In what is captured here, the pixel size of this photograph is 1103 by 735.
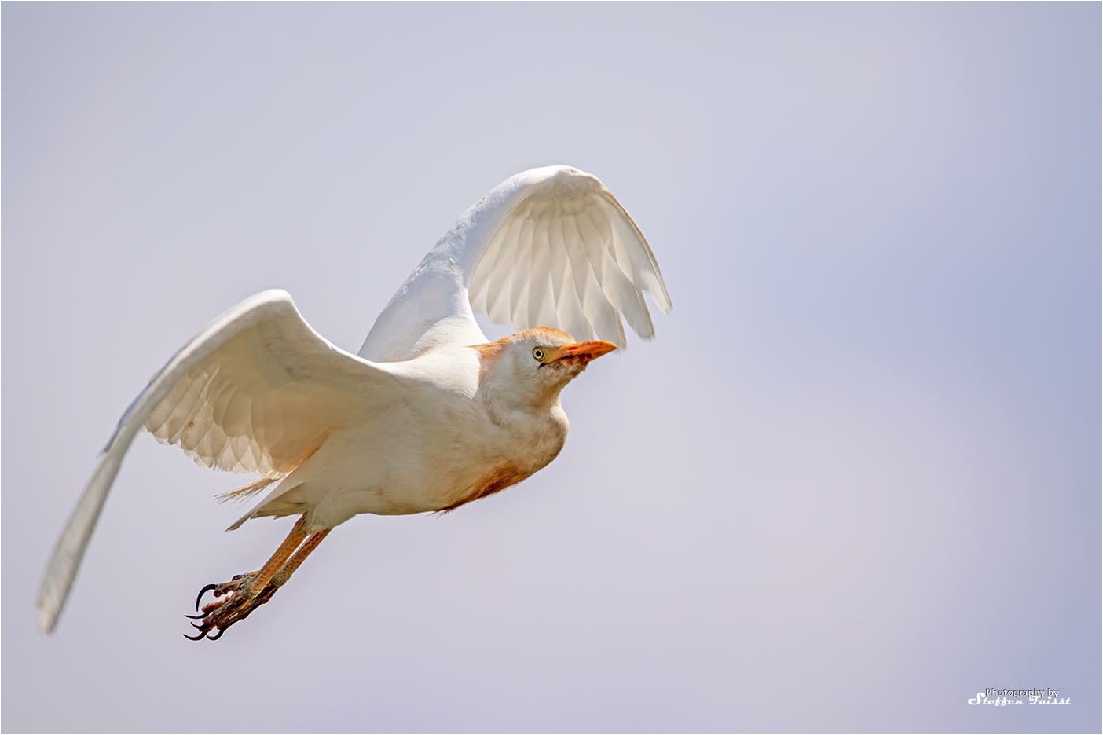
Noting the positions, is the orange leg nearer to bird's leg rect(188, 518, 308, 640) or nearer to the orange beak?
bird's leg rect(188, 518, 308, 640)

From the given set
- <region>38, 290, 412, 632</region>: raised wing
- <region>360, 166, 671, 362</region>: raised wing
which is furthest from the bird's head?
<region>360, 166, 671, 362</region>: raised wing

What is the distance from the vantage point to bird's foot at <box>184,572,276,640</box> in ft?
49.8

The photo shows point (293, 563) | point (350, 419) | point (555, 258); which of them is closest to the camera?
point (350, 419)

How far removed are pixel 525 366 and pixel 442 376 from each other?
1.99ft

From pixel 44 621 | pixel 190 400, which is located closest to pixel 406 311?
pixel 190 400

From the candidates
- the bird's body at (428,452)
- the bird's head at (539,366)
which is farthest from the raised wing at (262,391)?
the bird's head at (539,366)

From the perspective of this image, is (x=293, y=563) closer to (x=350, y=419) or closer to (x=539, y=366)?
(x=350, y=419)

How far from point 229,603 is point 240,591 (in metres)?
0.12

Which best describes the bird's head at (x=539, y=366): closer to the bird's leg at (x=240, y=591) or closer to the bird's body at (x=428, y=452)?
the bird's body at (x=428, y=452)

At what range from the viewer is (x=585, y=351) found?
47.6 ft

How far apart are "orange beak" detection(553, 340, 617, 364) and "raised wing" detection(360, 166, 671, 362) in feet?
7.96

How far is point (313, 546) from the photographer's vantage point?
1532 cm

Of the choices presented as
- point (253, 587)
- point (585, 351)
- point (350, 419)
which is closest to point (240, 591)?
point (253, 587)

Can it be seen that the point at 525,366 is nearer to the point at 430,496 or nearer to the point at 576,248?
the point at 430,496
